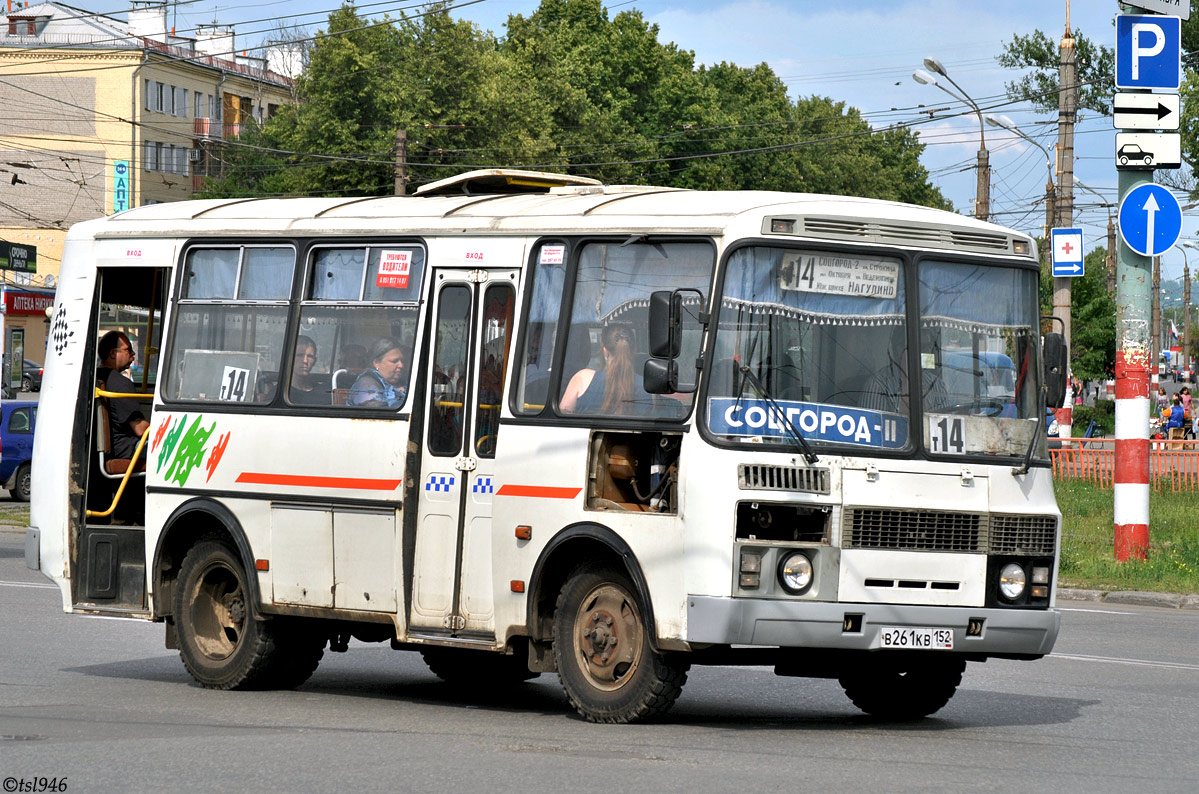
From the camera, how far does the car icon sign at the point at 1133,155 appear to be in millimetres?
20234

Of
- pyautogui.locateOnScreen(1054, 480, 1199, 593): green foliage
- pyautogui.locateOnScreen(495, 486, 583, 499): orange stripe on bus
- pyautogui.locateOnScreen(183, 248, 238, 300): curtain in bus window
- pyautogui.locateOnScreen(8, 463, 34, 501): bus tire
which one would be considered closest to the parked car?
pyautogui.locateOnScreen(8, 463, 34, 501): bus tire

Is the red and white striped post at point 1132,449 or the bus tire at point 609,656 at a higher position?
the red and white striped post at point 1132,449

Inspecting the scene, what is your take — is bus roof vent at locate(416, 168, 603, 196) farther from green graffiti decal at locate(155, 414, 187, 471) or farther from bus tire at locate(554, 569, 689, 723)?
bus tire at locate(554, 569, 689, 723)

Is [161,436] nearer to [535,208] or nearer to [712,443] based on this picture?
[535,208]

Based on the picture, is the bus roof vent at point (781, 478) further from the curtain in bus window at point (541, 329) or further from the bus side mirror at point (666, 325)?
the curtain in bus window at point (541, 329)

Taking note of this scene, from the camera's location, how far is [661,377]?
31.3 ft

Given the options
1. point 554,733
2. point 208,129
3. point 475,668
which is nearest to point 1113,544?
point 475,668

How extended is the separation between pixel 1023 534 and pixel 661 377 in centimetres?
221

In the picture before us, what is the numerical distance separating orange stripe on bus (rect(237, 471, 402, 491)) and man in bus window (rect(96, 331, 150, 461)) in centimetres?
145

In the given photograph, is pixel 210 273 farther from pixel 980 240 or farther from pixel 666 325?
pixel 980 240

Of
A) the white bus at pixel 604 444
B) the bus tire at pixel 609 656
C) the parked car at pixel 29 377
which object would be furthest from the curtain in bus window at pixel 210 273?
the parked car at pixel 29 377

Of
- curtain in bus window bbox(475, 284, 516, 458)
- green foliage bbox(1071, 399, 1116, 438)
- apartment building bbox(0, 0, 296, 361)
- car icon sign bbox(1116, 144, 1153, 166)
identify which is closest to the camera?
curtain in bus window bbox(475, 284, 516, 458)

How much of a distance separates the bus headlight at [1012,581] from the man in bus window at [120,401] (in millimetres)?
6038

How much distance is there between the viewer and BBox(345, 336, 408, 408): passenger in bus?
11188 mm
